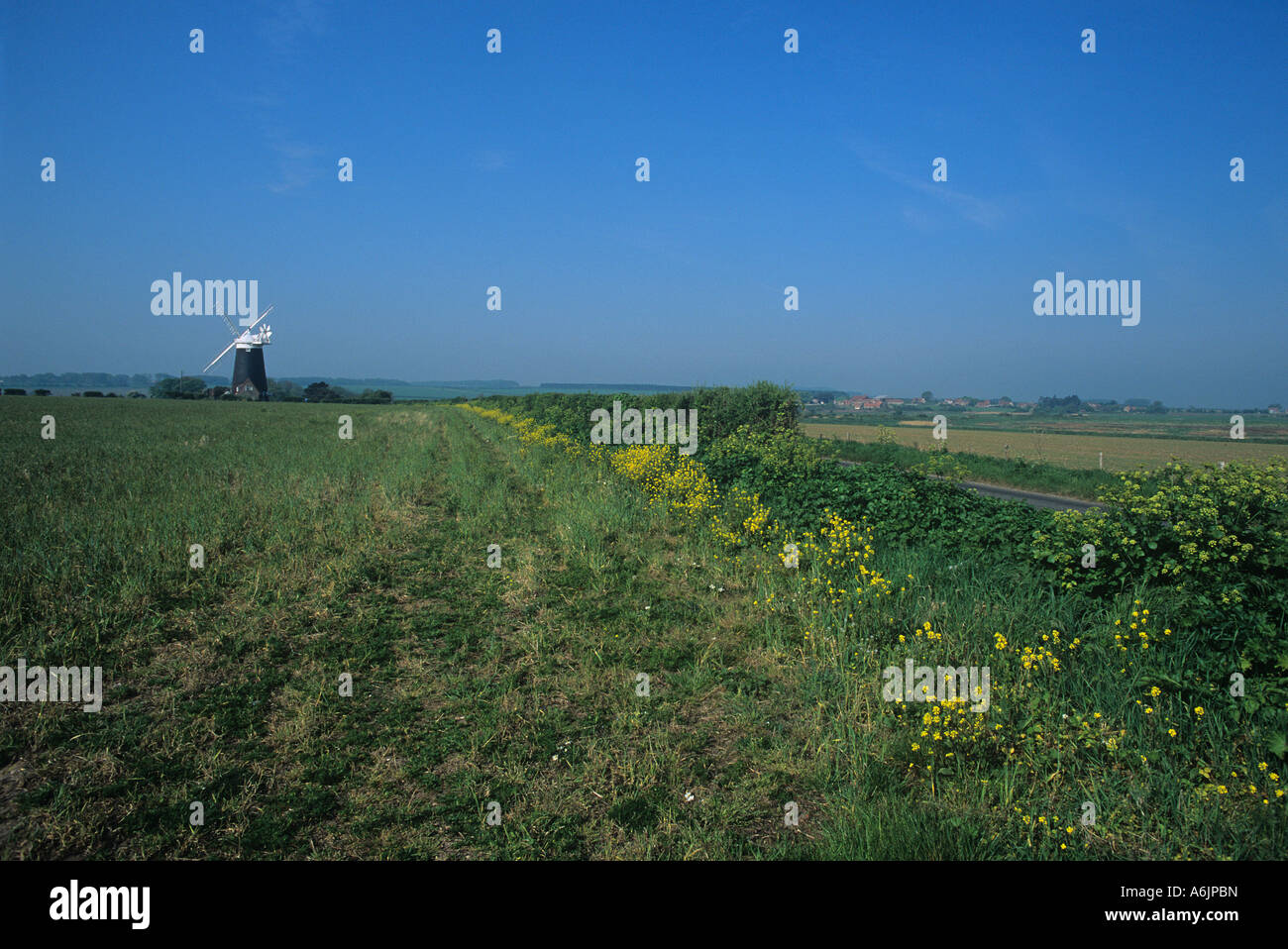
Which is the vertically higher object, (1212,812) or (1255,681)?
(1255,681)

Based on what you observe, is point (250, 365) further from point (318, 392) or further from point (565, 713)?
point (565, 713)

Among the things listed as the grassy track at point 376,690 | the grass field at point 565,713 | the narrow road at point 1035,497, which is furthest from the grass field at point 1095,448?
the grassy track at point 376,690

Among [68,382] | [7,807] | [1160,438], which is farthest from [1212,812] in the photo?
[68,382]

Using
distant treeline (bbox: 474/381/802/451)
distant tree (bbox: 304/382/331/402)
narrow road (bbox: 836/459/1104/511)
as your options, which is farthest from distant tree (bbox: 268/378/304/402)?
narrow road (bbox: 836/459/1104/511)

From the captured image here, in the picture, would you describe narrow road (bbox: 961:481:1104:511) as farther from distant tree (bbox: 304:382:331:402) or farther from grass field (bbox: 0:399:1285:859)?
distant tree (bbox: 304:382:331:402)

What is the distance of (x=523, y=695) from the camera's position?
4.83 meters

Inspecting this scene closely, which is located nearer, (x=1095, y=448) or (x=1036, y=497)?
(x=1036, y=497)

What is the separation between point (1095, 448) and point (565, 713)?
39894mm

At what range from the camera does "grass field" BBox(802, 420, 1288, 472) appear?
2623 centimetres

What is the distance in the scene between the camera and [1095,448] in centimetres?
3503

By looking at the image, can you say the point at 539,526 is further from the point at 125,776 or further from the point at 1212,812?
the point at 1212,812

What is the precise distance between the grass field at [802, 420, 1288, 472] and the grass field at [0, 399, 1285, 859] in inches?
862

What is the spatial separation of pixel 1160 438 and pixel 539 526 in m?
42.9

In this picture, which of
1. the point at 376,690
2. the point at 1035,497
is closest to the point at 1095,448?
the point at 1035,497
